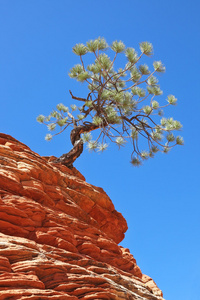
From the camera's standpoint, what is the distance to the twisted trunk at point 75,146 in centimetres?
1145

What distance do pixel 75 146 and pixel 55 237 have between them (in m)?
5.63

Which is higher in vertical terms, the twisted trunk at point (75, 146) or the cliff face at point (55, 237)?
the twisted trunk at point (75, 146)

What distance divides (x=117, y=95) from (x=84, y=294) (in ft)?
22.1

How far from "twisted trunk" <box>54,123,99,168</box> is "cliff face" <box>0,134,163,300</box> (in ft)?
3.55

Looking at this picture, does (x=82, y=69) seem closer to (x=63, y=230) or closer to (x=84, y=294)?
(x=63, y=230)

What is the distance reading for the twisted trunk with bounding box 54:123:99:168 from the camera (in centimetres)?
1145

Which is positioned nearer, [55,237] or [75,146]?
[55,237]

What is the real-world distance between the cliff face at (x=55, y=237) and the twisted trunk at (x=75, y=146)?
3.55ft

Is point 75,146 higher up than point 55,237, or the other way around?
point 75,146

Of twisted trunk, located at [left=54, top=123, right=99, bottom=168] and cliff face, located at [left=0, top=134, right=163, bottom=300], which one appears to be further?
twisted trunk, located at [left=54, top=123, right=99, bottom=168]

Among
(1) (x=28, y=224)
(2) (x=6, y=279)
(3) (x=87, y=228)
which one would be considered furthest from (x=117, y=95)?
(2) (x=6, y=279)

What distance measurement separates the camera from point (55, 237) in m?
6.70

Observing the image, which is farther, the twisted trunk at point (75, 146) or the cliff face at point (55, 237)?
the twisted trunk at point (75, 146)

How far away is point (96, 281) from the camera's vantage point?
18.9 feet
